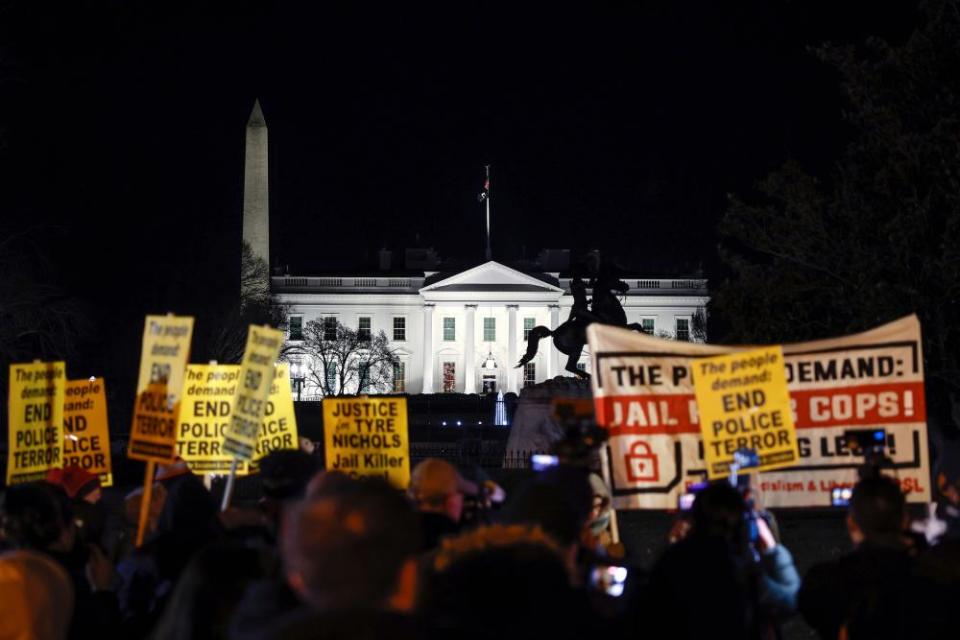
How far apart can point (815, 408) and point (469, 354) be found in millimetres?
87178

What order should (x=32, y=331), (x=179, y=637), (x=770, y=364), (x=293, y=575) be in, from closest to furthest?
1. (x=293, y=575)
2. (x=179, y=637)
3. (x=770, y=364)
4. (x=32, y=331)

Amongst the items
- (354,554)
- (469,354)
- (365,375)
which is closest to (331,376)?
(365,375)

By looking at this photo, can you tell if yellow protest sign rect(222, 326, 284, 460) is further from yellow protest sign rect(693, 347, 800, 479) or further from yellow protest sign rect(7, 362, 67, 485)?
yellow protest sign rect(693, 347, 800, 479)

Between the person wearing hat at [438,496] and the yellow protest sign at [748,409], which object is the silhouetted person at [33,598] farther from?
the yellow protest sign at [748,409]

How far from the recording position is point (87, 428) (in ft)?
32.4

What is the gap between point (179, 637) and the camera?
11.6 feet

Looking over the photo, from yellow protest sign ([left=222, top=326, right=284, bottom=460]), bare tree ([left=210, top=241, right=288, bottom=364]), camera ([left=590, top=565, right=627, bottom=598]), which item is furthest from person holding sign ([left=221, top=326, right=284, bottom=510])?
bare tree ([left=210, top=241, right=288, bottom=364])

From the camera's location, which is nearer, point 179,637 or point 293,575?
point 293,575

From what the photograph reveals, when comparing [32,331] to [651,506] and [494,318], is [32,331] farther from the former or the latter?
[494,318]

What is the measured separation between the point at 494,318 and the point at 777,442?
88939mm

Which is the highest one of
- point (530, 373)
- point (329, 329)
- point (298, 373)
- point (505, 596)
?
point (329, 329)

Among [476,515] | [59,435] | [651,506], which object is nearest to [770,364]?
[651,506]

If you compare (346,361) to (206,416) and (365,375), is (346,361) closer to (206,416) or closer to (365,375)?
(365,375)

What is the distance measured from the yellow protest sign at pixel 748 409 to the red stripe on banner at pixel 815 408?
0.64 meters
